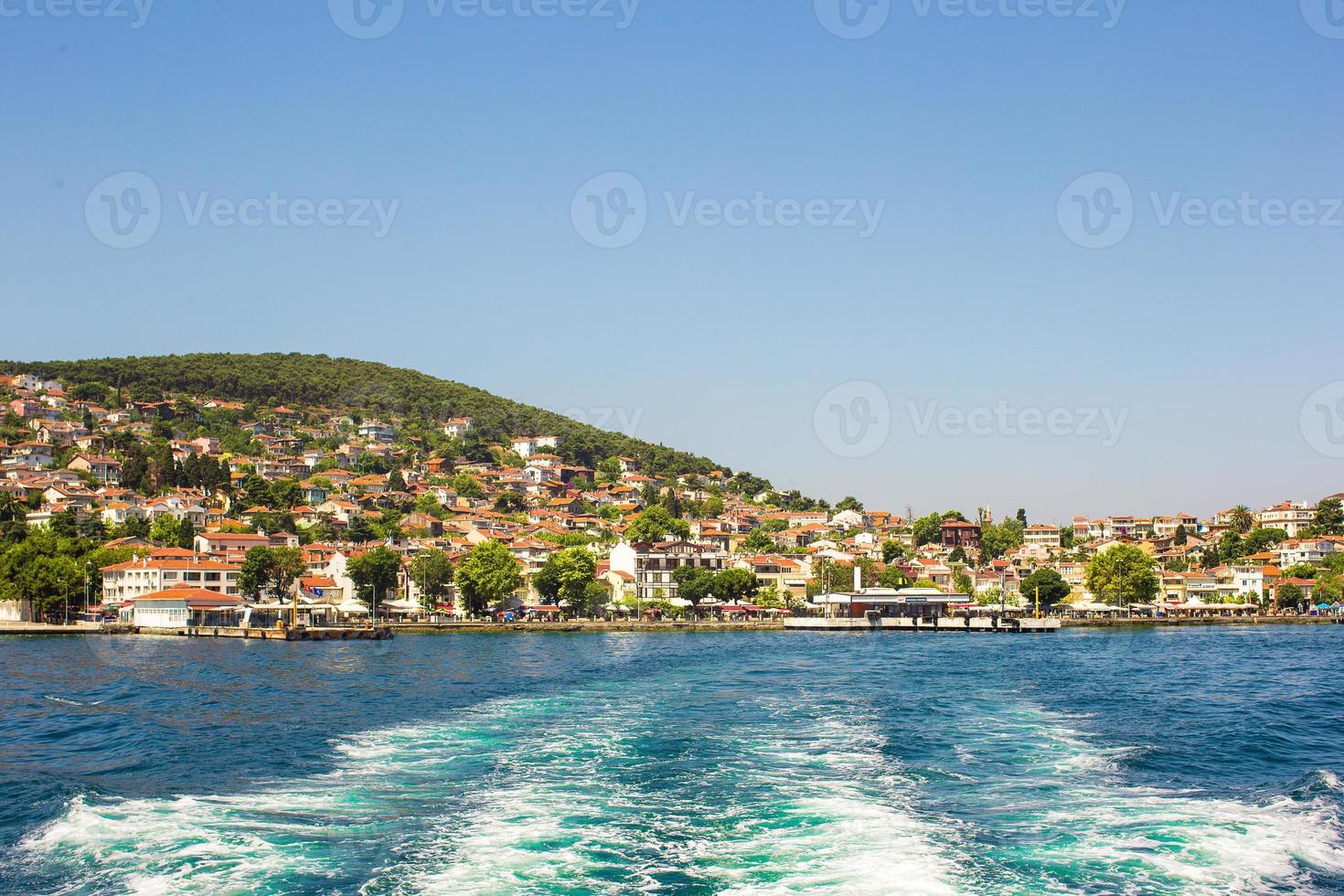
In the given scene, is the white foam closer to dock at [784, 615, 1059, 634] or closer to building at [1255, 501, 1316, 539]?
dock at [784, 615, 1059, 634]

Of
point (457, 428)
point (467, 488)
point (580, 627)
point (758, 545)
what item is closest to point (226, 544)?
point (580, 627)

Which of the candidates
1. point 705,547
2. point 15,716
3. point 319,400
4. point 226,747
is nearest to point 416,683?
point 15,716

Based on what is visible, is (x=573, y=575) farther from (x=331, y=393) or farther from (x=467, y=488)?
(x=331, y=393)

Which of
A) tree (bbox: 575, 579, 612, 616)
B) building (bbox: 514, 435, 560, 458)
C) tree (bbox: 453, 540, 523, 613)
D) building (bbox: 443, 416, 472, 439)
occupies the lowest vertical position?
tree (bbox: 575, 579, 612, 616)

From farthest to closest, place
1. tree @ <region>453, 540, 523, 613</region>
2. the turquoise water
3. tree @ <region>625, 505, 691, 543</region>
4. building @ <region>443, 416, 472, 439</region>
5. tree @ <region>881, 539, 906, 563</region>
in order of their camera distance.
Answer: building @ <region>443, 416, 472, 439</region> → tree @ <region>881, 539, 906, 563</region> → tree @ <region>625, 505, 691, 543</region> → tree @ <region>453, 540, 523, 613</region> → the turquoise water

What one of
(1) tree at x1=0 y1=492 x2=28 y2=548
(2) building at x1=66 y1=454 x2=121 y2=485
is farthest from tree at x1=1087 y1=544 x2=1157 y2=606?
(2) building at x1=66 y1=454 x2=121 y2=485

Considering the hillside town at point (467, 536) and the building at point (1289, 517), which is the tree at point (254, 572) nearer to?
the hillside town at point (467, 536)
